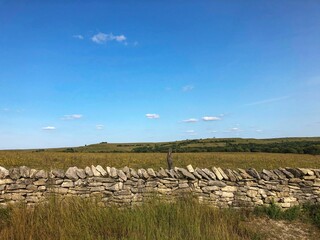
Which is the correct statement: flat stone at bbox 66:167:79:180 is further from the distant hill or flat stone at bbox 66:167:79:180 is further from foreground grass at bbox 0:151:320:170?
the distant hill

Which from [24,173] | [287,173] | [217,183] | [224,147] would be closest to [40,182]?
[24,173]

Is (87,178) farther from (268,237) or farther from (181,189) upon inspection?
(268,237)

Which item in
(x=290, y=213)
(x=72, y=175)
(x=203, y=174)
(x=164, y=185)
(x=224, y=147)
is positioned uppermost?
(x=224, y=147)

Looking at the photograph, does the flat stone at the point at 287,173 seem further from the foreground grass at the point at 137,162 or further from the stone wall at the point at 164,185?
the foreground grass at the point at 137,162

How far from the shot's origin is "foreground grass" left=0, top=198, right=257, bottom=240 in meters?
4.65

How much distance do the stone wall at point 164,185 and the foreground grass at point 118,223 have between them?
5.82 ft

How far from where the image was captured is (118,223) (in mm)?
5137

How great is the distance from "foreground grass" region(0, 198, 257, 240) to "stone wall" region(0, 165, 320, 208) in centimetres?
177

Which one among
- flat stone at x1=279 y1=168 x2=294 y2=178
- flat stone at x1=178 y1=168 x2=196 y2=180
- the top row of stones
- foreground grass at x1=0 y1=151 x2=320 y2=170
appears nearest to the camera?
the top row of stones

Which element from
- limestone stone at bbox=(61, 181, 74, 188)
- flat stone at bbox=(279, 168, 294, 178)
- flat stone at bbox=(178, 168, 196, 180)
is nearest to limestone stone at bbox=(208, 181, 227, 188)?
flat stone at bbox=(178, 168, 196, 180)

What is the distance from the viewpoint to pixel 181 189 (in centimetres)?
825

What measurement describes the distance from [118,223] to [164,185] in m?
3.24

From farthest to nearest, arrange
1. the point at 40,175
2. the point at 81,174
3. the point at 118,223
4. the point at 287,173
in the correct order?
1. the point at 287,173
2. the point at 81,174
3. the point at 40,175
4. the point at 118,223

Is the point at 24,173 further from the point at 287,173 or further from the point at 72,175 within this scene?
the point at 287,173
